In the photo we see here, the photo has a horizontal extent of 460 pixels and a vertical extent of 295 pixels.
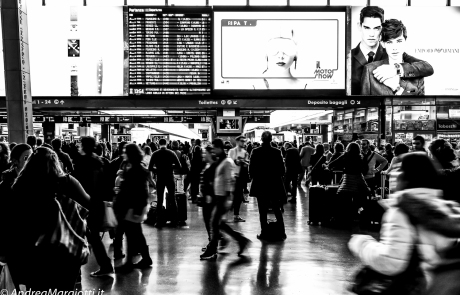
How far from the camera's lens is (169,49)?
15.8 meters

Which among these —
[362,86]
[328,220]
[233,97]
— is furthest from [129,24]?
[328,220]

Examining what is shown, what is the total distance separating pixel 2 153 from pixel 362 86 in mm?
13259

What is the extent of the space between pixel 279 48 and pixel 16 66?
395 inches

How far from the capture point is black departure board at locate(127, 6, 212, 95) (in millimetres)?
Answer: 15781

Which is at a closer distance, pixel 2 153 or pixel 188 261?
pixel 188 261

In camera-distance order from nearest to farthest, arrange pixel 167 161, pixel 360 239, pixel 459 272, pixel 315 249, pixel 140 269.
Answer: pixel 459 272
pixel 360 239
pixel 140 269
pixel 315 249
pixel 167 161

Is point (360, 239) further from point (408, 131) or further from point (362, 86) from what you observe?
point (408, 131)

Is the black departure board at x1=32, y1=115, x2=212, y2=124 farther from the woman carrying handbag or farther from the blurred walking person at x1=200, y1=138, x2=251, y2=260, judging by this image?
the woman carrying handbag

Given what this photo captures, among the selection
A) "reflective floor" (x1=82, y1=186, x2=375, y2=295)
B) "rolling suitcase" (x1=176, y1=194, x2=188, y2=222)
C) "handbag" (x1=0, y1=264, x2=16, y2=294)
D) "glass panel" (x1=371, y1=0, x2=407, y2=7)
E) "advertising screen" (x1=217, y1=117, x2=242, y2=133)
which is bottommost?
"reflective floor" (x1=82, y1=186, x2=375, y2=295)

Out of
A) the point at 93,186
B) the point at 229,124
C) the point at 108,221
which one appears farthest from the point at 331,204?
the point at 229,124

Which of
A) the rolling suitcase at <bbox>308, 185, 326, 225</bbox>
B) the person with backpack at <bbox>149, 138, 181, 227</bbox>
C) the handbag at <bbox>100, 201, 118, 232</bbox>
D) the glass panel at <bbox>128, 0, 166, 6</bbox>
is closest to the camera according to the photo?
the handbag at <bbox>100, 201, 118, 232</bbox>

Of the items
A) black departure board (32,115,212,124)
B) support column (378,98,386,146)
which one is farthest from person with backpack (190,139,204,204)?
support column (378,98,386,146)

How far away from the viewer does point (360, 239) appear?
2734mm

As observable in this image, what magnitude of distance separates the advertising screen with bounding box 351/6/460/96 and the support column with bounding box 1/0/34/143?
1176 centimetres
